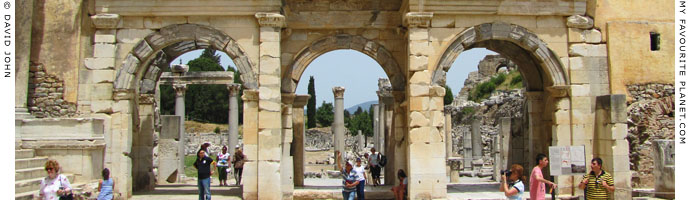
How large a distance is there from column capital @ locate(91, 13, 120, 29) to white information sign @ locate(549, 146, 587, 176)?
9.69 m

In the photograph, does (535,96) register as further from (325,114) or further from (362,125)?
(325,114)

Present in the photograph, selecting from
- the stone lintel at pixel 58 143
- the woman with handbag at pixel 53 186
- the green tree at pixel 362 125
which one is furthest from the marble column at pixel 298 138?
the green tree at pixel 362 125

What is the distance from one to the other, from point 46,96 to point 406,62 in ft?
27.0

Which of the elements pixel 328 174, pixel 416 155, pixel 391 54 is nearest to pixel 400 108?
pixel 391 54

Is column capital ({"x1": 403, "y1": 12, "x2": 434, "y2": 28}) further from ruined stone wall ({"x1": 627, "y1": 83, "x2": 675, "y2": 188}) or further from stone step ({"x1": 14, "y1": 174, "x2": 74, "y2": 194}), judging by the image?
stone step ({"x1": 14, "y1": 174, "x2": 74, "y2": 194})

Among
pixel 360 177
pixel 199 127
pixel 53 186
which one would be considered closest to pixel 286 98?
pixel 360 177

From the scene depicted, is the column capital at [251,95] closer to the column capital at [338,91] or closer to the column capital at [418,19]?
the column capital at [418,19]

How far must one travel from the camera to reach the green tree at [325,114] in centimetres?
6975

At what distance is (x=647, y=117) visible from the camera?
1363 centimetres

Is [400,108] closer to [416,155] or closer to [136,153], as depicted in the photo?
[416,155]

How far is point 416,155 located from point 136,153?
7261 millimetres

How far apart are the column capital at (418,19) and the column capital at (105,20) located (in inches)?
254

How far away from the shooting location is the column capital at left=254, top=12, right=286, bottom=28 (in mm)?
12891

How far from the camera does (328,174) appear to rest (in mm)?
22375
